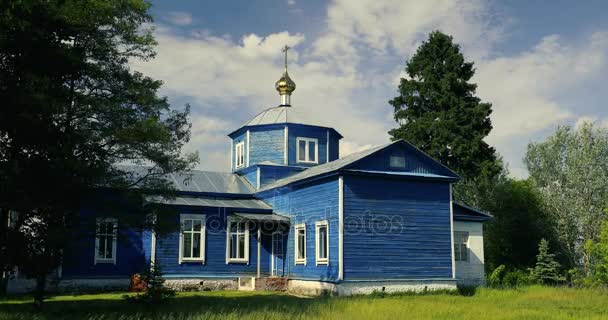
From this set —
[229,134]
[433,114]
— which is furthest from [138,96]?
[433,114]

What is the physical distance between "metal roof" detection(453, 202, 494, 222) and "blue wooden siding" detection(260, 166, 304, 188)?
779cm

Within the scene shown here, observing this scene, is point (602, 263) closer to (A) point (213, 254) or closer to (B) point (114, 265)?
(A) point (213, 254)

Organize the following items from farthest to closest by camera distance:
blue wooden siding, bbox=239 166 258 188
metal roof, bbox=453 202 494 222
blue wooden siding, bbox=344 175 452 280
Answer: blue wooden siding, bbox=239 166 258 188 → metal roof, bbox=453 202 494 222 → blue wooden siding, bbox=344 175 452 280

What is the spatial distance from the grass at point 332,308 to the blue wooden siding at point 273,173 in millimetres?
9232

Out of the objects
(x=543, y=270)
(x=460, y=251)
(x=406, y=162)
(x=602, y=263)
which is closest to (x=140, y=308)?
(x=406, y=162)

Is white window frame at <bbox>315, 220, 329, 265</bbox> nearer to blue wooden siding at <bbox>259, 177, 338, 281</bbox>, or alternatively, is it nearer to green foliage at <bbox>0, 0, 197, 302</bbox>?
blue wooden siding at <bbox>259, 177, 338, 281</bbox>

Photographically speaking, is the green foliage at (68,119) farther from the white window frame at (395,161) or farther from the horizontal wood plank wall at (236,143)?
the horizontal wood plank wall at (236,143)

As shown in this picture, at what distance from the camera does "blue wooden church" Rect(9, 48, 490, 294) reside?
68.5 ft

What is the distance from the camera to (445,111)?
35656 mm

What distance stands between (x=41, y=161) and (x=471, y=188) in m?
28.7

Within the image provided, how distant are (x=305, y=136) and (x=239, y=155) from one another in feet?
13.0

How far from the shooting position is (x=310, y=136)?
29344mm

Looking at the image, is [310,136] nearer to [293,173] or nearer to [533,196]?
[293,173]

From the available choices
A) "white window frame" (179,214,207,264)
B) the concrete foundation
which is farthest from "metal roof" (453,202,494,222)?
"white window frame" (179,214,207,264)
